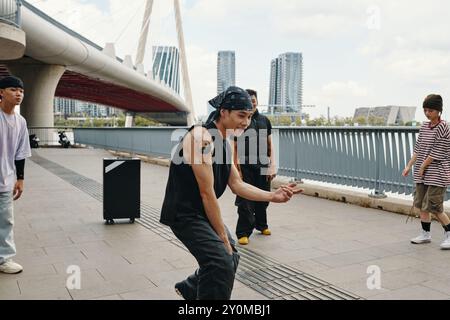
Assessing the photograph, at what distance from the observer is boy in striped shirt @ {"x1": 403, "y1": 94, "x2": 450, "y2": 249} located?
4852 millimetres

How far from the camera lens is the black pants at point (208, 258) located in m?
2.56

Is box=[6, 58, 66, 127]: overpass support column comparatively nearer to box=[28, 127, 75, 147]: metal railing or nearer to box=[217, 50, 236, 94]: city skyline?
box=[28, 127, 75, 147]: metal railing

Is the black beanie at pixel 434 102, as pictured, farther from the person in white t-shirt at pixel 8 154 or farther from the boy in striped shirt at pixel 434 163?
the person in white t-shirt at pixel 8 154

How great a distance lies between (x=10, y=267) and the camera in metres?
4.06

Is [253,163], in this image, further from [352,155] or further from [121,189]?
[352,155]

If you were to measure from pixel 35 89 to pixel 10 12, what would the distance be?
480 inches

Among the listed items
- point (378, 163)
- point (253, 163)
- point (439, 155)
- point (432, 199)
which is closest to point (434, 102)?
point (439, 155)

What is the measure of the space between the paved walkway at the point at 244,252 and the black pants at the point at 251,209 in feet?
0.63

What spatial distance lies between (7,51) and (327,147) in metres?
14.3

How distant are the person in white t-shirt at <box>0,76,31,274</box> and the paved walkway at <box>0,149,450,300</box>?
0.79 feet

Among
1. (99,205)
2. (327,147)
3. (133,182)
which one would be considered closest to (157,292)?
(133,182)

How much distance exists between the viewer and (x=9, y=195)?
414cm

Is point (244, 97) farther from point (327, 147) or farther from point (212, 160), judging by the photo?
point (327, 147)

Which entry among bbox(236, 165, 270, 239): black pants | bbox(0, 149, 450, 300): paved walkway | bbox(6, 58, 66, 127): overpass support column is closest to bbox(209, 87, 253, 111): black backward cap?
bbox(0, 149, 450, 300): paved walkway
